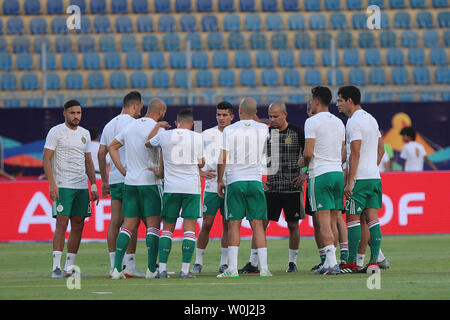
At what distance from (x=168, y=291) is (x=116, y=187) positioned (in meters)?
2.78

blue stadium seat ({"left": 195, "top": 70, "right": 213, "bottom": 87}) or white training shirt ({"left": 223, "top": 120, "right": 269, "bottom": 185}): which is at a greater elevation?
blue stadium seat ({"left": 195, "top": 70, "right": 213, "bottom": 87})

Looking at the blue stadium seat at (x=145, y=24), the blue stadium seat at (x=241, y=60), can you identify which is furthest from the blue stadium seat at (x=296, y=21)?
the blue stadium seat at (x=145, y=24)

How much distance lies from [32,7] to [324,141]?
18859mm

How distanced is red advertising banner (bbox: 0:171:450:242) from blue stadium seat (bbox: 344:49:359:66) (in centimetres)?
889

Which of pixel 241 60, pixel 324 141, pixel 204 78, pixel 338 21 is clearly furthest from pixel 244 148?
pixel 338 21

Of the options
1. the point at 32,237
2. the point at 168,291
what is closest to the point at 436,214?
the point at 32,237

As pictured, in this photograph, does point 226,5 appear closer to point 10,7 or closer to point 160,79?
point 160,79

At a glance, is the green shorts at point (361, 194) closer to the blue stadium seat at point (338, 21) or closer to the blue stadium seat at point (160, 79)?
the blue stadium seat at point (160, 79)

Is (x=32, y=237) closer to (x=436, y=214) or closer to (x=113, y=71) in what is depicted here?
(x=436, y=214)

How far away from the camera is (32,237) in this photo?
16.9 m

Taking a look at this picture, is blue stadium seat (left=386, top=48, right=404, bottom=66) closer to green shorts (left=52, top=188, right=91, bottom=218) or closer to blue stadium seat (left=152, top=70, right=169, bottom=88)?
blue stadium seat (left=152, top=70, right=169, bottom=88)

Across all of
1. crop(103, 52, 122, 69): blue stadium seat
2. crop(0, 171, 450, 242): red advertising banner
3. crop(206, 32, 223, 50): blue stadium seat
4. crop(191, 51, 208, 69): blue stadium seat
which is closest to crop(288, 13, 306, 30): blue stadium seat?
crop(206, 32, 223, 50): blue stadium seat

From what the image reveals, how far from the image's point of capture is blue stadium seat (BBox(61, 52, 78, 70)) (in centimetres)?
2575

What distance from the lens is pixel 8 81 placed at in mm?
25094
